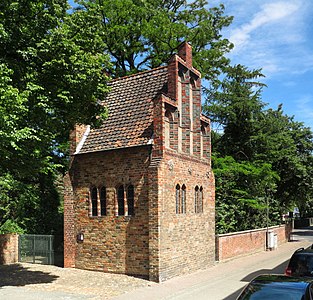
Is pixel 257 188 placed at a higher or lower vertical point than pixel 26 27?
lower

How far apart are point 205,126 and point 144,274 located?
26.0 feet

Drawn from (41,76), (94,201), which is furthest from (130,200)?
(41,76)

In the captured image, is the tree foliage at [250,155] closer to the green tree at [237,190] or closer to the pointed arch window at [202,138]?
the green tree at [237,190]

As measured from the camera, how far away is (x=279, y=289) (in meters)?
7.45

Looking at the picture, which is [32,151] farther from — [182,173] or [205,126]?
[205,126]

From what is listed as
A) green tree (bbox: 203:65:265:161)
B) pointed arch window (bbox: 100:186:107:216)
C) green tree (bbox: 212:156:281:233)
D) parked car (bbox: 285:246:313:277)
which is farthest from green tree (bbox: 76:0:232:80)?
parked car (bbox: 285:246:313:277)

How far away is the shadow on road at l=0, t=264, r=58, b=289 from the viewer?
15.5 metres

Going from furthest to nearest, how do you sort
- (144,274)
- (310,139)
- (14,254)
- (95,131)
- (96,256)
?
(310,139) < (14,254) < (95,131) < (96,256) < (144,274)

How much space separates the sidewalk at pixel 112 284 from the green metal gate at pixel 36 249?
0.90 m

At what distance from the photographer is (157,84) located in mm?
17891

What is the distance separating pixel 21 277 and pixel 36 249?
14.1 feet

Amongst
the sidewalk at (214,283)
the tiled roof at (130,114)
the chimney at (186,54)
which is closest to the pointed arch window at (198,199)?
the sidewalk at (214,283)

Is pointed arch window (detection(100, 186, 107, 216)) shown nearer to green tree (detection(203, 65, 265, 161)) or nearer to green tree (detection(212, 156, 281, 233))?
green tree (detection(212, 156, 281, 233))

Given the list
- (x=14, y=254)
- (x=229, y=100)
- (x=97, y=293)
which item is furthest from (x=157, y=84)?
(x=229, y=100)
